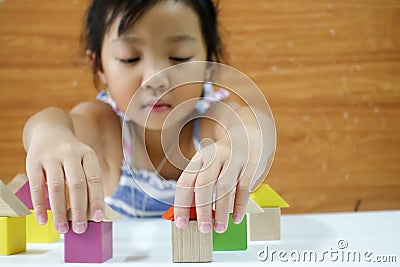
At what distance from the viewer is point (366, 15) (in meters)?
1.11

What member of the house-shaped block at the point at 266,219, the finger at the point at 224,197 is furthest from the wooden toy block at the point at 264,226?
the finger at the point at 224,197

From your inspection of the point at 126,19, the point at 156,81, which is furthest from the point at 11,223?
the point at 126,19

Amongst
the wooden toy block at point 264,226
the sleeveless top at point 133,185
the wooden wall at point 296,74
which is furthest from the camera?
the wooden wall at point 296,74

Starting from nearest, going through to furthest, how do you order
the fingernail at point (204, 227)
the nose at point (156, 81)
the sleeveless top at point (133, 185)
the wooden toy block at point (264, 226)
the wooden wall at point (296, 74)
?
the fingernail at point (204, 227) < the wooden toy block at point (264, 226) < the nose at point (156, 81) < the sleeveless top at point (133, 185) < the wooden wall at point (296, 74)

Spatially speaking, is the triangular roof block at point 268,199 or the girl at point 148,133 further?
the triangular roof block at point 268,199

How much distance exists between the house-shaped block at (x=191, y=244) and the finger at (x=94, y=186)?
60mm

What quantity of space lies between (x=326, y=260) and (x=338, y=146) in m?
0.66

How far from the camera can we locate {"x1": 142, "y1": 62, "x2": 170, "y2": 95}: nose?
0.77 metres

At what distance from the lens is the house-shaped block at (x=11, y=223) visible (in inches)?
20.8

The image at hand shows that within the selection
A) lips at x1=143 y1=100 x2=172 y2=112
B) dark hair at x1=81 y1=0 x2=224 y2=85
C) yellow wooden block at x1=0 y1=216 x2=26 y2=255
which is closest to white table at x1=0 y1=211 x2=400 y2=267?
yellow wooden block at x1=0 y1=216 x2=26 y2=255

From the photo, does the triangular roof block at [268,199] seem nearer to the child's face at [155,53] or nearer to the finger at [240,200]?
the finger at [240,200]

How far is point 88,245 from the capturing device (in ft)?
1.65

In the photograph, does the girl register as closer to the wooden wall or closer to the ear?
the ear

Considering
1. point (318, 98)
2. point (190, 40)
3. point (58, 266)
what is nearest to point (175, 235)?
point (58, 266)
